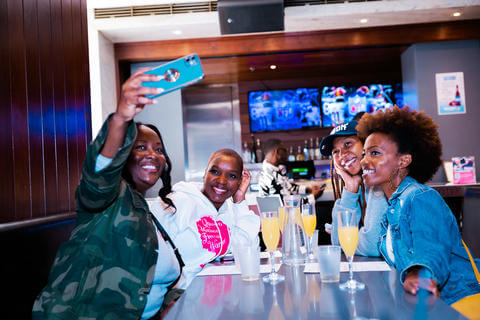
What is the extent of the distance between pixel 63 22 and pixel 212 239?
1.42m

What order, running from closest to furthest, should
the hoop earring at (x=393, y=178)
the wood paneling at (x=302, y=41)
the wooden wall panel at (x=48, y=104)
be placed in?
the hoop earring at (x=393, y=178) < the wooden wall panel at (x=48, y=104) < the wood paneling at (x=302, y=41)

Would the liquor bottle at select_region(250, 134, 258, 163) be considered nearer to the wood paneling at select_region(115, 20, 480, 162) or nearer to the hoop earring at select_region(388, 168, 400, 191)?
the wood paneling at select_region(115, 20, 480, 162)

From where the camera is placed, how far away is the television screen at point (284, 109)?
6598 mm

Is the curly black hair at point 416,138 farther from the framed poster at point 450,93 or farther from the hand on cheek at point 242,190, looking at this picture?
the framed poster at point 450,93

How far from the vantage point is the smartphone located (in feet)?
3.84

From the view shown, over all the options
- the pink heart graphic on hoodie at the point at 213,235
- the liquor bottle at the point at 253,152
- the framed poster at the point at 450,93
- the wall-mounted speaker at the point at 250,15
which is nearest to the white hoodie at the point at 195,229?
the pink heart graphic on hoodie at the point at 213,235

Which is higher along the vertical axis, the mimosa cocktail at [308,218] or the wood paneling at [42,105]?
the wood paneling at [42,105]

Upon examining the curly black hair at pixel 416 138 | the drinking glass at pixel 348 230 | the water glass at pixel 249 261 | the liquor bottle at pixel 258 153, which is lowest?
the water glass at pixel 249 261

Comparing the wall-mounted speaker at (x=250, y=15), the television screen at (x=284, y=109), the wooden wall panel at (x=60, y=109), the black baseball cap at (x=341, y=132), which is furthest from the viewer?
the television screen at (x=284, y=109)

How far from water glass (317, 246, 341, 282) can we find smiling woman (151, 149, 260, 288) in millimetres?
696

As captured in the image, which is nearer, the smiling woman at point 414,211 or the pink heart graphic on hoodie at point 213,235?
the smiling woman at point 414,211

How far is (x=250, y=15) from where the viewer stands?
4285 mm

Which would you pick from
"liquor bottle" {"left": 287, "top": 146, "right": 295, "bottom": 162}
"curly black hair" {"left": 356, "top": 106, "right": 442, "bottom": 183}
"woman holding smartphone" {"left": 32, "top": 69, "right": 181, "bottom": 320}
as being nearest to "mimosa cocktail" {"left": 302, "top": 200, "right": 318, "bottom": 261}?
"curly black hair" {"left": 356, "top": 106, "right": 442, "bottom": 183}

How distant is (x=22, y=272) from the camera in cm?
161
